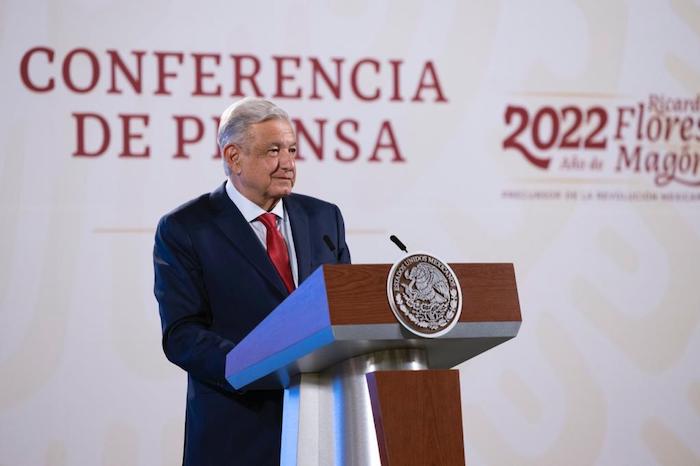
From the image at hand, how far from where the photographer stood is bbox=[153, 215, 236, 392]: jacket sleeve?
6.36ft

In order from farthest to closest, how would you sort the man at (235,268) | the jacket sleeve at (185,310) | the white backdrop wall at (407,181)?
the white backdrop wall at (407,181) < the man at (235,268) < the jacket sleeve at (185,310)

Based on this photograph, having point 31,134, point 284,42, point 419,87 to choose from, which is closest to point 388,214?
point 419,87

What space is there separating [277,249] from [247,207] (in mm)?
127

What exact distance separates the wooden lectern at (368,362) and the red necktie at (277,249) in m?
0.46

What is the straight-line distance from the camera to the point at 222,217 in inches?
87.0

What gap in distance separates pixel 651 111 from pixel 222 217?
252 centimetres

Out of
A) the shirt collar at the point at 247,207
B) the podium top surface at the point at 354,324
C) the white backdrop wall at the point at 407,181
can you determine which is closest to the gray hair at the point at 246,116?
the shirt collar at the point at 247,207

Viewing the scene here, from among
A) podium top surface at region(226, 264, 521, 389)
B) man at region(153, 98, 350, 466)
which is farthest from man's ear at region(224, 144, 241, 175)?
podium top surface at region(226, 264, 521, 389)

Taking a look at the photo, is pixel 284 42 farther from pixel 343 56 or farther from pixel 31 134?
pixel 31 134

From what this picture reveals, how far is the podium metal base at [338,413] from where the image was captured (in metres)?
1.56

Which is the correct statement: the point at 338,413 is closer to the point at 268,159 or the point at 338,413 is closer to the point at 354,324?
the point at 354,324

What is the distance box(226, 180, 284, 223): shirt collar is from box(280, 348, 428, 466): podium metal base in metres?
0.55

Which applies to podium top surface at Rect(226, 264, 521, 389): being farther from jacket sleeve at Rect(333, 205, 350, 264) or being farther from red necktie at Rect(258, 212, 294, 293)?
jacket sleeve at Rect(333, 205, 350, 264)

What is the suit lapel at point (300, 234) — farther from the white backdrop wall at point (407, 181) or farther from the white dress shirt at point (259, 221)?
the white backdrop wall at point (407, 181)
